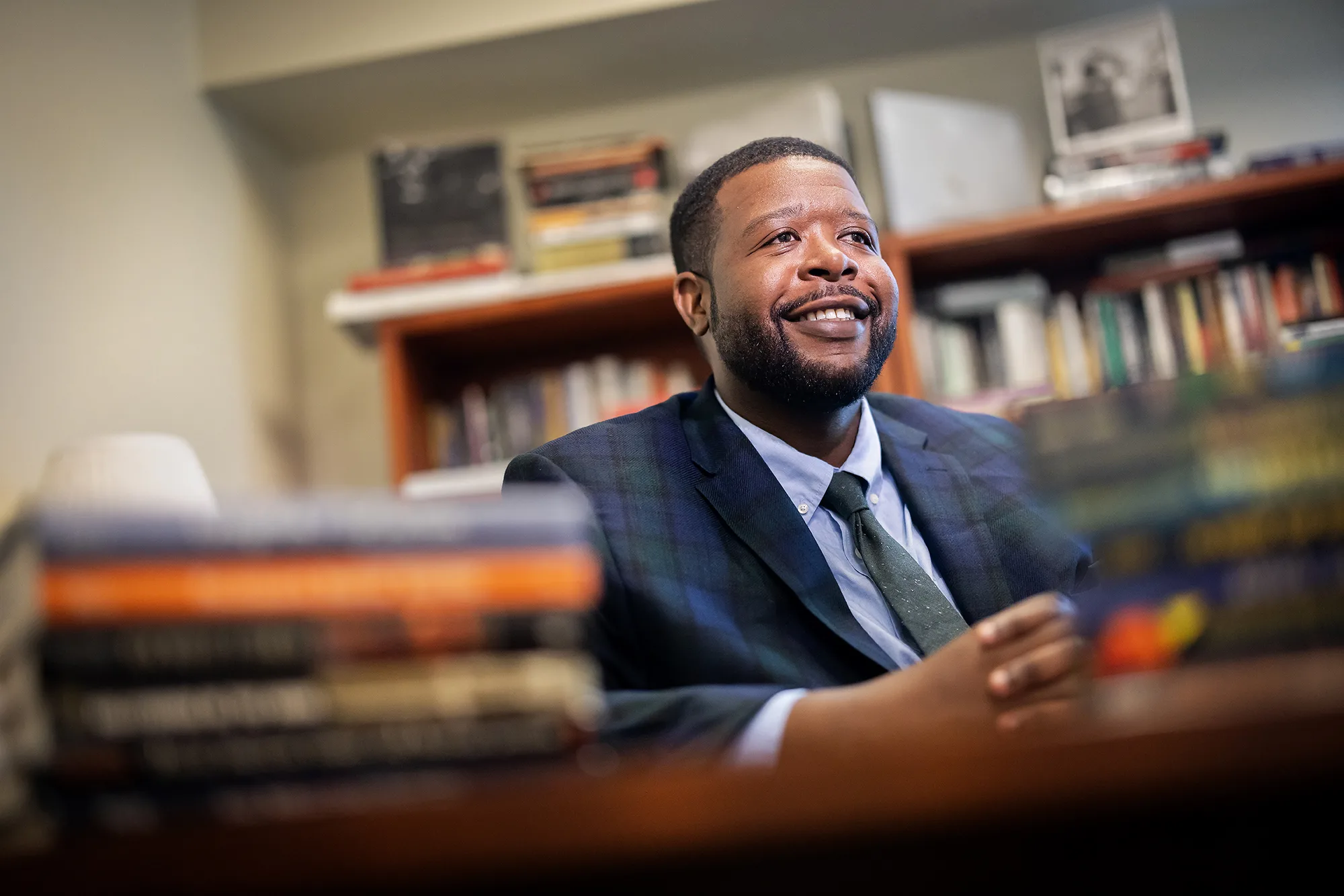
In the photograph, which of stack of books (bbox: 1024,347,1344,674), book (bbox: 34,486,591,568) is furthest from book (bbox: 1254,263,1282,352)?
book (bbox: 34,486,591,568)

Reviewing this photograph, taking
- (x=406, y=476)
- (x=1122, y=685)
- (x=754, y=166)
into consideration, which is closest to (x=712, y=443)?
(x=754, y=166)

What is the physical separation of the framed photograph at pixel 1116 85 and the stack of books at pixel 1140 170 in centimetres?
14

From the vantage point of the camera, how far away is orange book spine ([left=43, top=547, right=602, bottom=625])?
0.46 m

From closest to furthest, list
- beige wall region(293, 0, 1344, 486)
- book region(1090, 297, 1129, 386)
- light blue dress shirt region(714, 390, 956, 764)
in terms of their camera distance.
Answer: light blue dress shirt region(714, 390, 956, 764) → book region(1090, 297, 1129, 386) → beige wall region(293, 0, 1344, 486)

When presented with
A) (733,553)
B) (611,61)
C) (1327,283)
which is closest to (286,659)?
(733,553)

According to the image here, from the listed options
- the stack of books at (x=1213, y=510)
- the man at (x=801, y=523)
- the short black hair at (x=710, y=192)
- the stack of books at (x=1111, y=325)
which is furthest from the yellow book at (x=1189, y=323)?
the stack of books at (x=1213, y=510)

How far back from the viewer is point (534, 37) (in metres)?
2.55

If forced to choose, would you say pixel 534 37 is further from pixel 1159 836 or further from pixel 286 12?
pixel 1159 836

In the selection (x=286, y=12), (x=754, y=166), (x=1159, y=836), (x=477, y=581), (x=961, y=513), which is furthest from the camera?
(x=286, y=12)

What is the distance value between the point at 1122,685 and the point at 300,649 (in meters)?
0.38

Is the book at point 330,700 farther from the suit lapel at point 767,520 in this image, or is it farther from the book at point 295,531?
the suit lapel at point 767,520

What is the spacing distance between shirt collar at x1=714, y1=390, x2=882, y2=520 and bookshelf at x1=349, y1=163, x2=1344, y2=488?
0.92 m

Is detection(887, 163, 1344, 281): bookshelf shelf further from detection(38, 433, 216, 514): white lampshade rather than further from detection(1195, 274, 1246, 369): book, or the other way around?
detection(38, 433, 216, 514): white lampshade

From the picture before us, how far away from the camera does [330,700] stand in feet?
1.50
